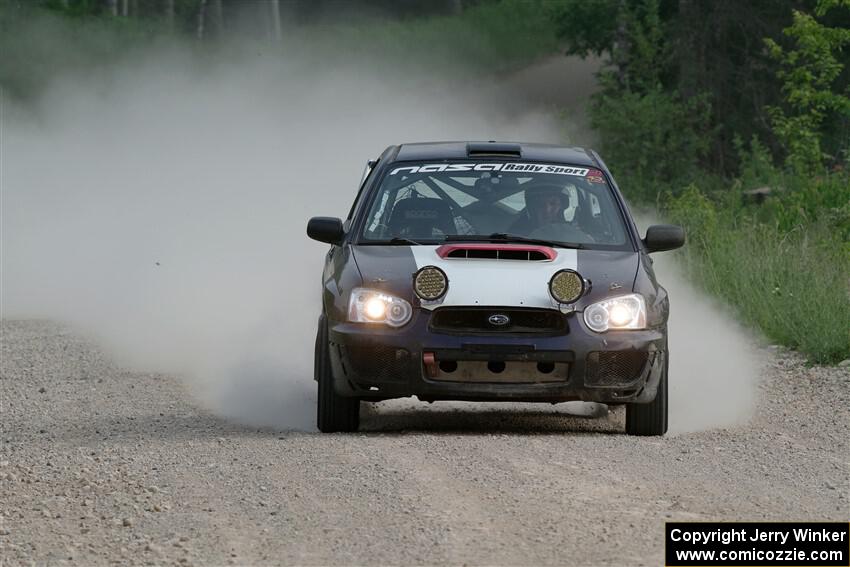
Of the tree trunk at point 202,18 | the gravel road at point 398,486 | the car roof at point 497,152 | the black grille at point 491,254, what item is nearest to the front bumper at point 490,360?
the gravel road at point 398,486

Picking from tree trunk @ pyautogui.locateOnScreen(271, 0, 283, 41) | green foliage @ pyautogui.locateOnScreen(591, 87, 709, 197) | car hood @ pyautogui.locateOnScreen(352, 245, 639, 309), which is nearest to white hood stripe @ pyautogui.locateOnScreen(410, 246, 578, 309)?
car hood @ pyautogui.locateOnScreen(352, 245, 639, 309)

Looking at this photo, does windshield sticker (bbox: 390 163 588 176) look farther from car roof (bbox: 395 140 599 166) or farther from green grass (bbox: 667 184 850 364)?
green grass (bbox: 667 184 850 364)

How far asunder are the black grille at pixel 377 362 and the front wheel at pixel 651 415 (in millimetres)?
1333

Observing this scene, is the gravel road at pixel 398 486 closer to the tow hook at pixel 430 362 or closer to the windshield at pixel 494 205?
the tow hook at pixel 430 362

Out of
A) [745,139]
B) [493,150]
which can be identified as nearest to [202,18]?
[745,139]

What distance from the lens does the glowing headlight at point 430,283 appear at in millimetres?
9406

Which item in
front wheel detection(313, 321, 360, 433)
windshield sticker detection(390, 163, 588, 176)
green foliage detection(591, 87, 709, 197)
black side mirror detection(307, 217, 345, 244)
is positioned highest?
windshield sticker detection(390, 163, 588, 176)

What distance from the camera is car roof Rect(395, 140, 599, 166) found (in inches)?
431

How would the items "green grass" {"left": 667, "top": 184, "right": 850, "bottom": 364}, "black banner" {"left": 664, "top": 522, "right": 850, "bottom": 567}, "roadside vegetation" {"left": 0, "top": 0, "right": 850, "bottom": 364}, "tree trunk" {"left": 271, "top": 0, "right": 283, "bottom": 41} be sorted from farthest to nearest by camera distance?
"tree trunk" {"left": 271, "top": 0, "right": 283, "bottom": 41} → "roadside vegetation" {"left": 0, "top": 0, "right": 850, "bottom": 364} → "green grass" {"left": 667, "top": 184, "right": 850, "bottom": 364} → "black banner" {"left": 664, "top": 522, "right": 850, "bottom": 567}

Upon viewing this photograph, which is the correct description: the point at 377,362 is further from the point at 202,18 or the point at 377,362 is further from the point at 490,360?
the point at 202,18

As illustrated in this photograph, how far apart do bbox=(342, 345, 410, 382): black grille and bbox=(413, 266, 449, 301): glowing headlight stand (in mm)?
318

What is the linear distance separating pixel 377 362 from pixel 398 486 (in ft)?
4.95

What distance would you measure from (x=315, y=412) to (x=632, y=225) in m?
2.26

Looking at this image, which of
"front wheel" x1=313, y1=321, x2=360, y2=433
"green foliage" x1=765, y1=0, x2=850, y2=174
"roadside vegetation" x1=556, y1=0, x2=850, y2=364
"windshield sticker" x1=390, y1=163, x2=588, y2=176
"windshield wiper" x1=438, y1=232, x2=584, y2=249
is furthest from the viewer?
"green foliage" x1=765, y1=0, x2=850, y2=174
